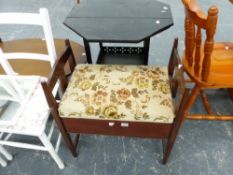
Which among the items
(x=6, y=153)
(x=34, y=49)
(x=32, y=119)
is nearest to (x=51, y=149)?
(x=32, y=119)

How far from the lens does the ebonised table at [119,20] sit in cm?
120

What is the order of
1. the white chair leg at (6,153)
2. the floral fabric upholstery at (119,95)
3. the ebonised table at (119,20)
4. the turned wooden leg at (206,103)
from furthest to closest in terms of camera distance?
the turned wooden leg at (206,103) → the white chair leg at (6,153) → the ebonised table at (119,20) → the floral fabric upholstery at (119,95)

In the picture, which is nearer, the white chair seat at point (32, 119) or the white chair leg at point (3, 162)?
the white chair seat at point (32, 119)

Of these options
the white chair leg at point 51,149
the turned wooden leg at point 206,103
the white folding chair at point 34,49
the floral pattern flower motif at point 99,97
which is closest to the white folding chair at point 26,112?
the white chair leg at point 51,149

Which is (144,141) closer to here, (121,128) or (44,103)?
(121,128)

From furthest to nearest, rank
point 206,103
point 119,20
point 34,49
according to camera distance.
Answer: point 34,49
point 206,103
point 119,20

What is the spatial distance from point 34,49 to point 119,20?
77 cm

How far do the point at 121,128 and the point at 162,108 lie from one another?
0.79ft

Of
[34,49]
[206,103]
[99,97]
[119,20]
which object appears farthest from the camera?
[34,49]

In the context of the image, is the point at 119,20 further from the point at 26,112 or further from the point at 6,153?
the point at 6,153

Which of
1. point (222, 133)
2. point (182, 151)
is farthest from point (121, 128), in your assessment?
point (222, 133)

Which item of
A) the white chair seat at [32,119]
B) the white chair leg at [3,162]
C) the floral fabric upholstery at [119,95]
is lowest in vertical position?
the white chair leg at [3,162]

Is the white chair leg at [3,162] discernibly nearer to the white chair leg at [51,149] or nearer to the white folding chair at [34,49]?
the white chair leg at [51,149]

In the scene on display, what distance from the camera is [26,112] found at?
1.15 m
